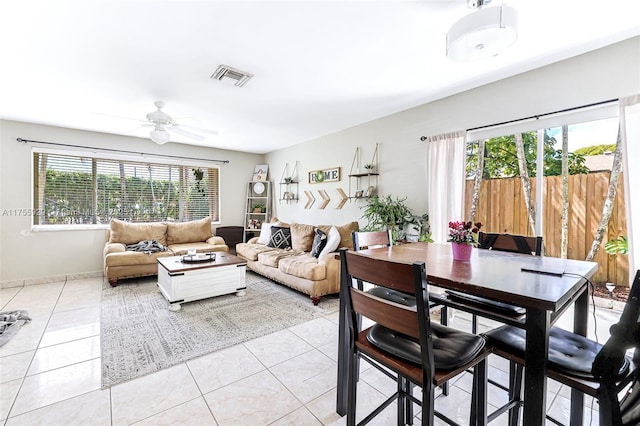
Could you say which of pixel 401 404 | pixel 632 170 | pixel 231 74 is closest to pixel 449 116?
pixel 632 170

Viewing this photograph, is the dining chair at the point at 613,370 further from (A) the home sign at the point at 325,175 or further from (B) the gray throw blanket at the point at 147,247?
(B) the gray throw blanket at the point at 147,247

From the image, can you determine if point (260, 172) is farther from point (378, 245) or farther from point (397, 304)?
point (397, 304)

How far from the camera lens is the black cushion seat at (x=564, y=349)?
39.5 inches

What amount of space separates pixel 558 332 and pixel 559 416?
728mm

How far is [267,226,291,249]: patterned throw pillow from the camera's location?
473cm

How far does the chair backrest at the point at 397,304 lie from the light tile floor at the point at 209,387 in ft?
2.84

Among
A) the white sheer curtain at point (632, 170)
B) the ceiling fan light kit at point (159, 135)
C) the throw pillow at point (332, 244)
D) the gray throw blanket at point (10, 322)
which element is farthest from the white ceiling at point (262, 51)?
the gray throw blanket at point (10, 322)

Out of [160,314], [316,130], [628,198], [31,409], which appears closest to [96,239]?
[160,314]

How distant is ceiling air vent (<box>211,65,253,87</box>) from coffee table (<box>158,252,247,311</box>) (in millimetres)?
2062

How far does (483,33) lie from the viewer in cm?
153

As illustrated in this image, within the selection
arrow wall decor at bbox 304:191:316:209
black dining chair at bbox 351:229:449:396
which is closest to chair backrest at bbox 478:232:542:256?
black dining chair at bbox 351:229:449:396

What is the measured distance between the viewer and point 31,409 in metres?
1.61

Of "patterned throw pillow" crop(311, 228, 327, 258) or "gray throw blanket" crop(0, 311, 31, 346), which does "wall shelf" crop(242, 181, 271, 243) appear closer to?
"patterned throw pillow" crop(311, 228, 327, 258)

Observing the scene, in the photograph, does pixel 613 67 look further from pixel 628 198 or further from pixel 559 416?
pixel 559 416
